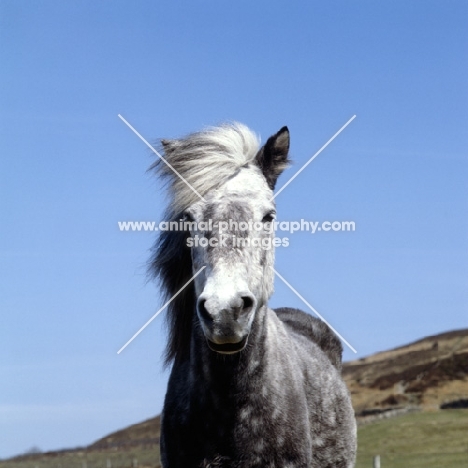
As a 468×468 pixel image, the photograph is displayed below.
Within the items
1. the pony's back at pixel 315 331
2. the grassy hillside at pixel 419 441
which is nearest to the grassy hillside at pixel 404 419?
the grassy hillside at pixel 419 441

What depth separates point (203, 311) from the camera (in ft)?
15.2

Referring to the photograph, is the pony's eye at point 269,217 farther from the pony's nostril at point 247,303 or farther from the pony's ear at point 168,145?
the pony's ear at point 168,145

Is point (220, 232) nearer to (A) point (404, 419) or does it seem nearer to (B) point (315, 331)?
(B) point (315, 331)

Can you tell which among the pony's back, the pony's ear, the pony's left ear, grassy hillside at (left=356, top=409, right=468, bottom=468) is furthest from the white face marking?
grassy hillside at (left=356, top=409, right=468, bottom=468)

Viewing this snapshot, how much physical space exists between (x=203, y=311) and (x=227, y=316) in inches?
6.9

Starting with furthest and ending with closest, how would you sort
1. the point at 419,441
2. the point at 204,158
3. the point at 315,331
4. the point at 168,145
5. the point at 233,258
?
the point at 419,441
the point at 315,331
the point at 168,145
the point at 204,158
the point at 233,258

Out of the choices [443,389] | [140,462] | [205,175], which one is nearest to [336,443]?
[205,175]

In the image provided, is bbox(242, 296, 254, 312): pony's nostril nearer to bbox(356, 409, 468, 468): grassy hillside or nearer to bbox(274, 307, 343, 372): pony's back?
bbox(274, 307, 343, 372): pony's back

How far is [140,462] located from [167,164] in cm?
2388

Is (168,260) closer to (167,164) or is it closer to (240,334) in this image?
(167,164)

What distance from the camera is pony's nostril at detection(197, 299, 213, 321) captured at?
459 cm

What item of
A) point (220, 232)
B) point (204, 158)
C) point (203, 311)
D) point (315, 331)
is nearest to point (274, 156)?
point (204, 158)

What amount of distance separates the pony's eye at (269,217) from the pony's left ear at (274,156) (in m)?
0.56

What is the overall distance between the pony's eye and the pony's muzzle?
86 cm
